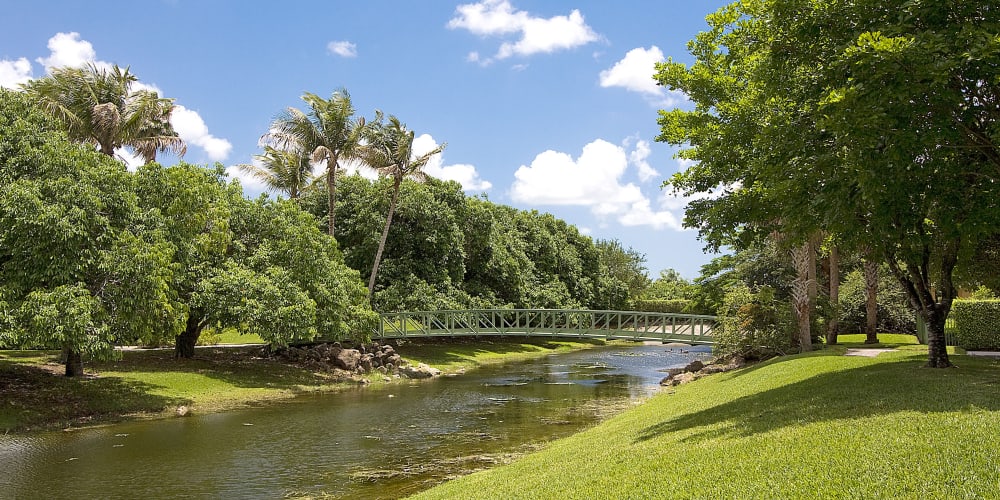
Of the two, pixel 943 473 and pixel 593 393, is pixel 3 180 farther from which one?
pixel 943 473

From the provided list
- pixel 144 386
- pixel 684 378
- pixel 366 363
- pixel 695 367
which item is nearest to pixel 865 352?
pixel 684 378

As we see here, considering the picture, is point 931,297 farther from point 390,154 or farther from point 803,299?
point 390,154

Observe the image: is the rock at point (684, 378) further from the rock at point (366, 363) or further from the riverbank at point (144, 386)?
the rock at point (366, 363)

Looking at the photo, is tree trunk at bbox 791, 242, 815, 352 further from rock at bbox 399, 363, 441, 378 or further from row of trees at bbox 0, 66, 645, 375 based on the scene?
row of trees at bbox 0, 66, 645, 375

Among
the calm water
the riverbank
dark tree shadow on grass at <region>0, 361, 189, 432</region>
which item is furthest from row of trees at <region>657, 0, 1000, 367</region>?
dark tree shadow on grass at <region>0, 361, 189, 432</region>

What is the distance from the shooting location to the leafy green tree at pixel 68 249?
17.2m

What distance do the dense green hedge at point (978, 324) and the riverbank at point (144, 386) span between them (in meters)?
21.9

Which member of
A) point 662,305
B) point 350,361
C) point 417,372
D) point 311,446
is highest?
point 662,305

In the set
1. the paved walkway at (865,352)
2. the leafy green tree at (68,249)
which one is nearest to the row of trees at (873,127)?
the paved walkway at (865,352)

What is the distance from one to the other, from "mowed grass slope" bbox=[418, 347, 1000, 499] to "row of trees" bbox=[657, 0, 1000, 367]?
9.61 feet

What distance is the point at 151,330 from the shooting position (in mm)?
20000

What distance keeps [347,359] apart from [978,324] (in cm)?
2426

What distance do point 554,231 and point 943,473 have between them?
183 ft

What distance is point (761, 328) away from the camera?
83.5 ft
